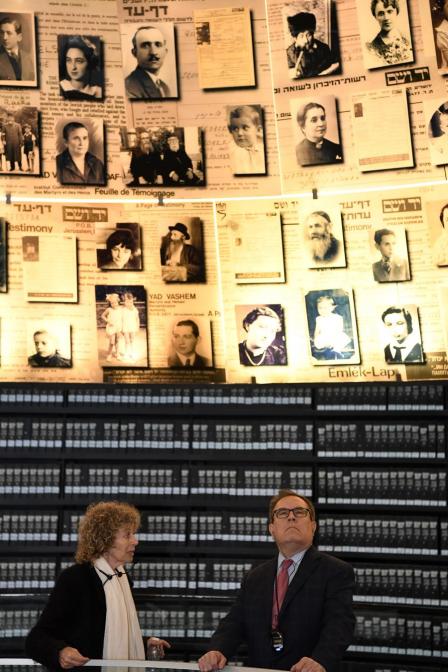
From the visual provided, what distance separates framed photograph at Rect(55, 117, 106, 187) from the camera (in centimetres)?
743

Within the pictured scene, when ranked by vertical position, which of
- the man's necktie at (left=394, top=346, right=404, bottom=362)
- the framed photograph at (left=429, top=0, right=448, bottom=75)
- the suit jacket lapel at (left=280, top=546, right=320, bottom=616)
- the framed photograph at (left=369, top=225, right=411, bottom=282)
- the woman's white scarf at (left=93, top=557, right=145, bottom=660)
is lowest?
the woman's white scarf at (left=93, top=557, right=145, bottom=660)

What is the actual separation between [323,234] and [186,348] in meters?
1.21

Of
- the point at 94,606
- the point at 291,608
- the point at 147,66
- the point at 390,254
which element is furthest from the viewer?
the point at 147,66

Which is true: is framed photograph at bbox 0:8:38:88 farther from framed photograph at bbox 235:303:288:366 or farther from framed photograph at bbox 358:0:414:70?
framed photograph at bbox 358:0:414:70

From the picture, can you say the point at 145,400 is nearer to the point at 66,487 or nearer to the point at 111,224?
the point at 66,487

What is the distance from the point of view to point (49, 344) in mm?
7266

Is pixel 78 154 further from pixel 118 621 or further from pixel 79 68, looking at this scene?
pixel 118 621

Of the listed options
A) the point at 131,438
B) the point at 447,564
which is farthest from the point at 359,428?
the point at 131,438

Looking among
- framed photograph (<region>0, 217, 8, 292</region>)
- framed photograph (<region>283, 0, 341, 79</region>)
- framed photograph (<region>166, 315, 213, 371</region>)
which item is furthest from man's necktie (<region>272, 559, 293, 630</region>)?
framed photograph (<region>283, 0, 341, 79</region>)

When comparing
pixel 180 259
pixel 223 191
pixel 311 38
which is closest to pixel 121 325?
pixel 180 259

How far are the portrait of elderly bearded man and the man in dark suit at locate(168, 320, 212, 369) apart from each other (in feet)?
3.05

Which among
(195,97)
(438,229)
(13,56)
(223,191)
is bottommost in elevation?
(438,229)

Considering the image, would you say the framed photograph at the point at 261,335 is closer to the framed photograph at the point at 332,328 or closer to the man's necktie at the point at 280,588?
the framed photograph at the point at 332,328

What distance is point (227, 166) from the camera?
7492mm
